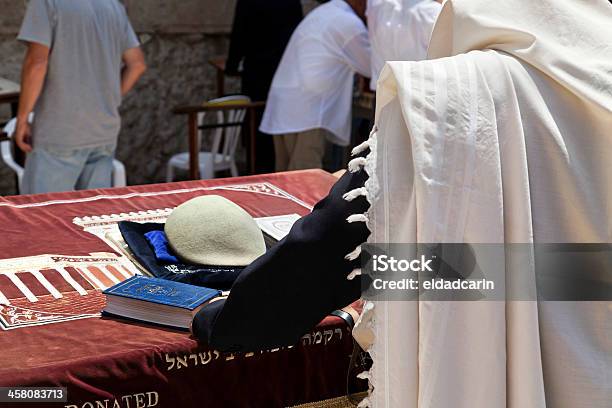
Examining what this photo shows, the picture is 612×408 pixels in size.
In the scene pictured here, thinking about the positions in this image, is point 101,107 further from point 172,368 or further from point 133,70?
point 172,368

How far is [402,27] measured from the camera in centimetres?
453

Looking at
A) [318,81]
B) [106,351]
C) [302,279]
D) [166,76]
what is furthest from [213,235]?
[166,76]

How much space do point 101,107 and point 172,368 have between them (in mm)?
2320

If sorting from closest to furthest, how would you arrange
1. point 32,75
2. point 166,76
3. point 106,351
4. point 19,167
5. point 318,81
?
point 106,351 < point 32,75 < point 19,167 < point 318,81 < point 166,76

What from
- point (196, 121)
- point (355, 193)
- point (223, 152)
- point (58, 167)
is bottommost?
point (223, 152)

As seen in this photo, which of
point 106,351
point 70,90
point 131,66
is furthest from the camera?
point 131,66

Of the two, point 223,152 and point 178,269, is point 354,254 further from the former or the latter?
point 223,152

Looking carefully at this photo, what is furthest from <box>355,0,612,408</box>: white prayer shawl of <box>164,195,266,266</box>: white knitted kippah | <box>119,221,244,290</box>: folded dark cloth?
<box>164,195,266,266</box>: white knitted kippah

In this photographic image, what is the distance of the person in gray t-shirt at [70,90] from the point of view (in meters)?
3.67

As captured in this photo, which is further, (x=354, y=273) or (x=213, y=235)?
(x=213, y=235)

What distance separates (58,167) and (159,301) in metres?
2.14

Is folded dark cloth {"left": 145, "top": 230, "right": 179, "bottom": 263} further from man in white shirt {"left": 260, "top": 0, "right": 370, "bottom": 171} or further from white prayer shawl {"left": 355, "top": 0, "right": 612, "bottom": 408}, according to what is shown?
man in white shirt {"left": 260, "top": 0, "right": 370, "bottom": 171}

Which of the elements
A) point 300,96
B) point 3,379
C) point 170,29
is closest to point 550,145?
point 3,379

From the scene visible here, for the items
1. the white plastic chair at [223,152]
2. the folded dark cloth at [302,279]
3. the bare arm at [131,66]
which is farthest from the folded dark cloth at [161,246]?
the white plastic chair at [223,152]
